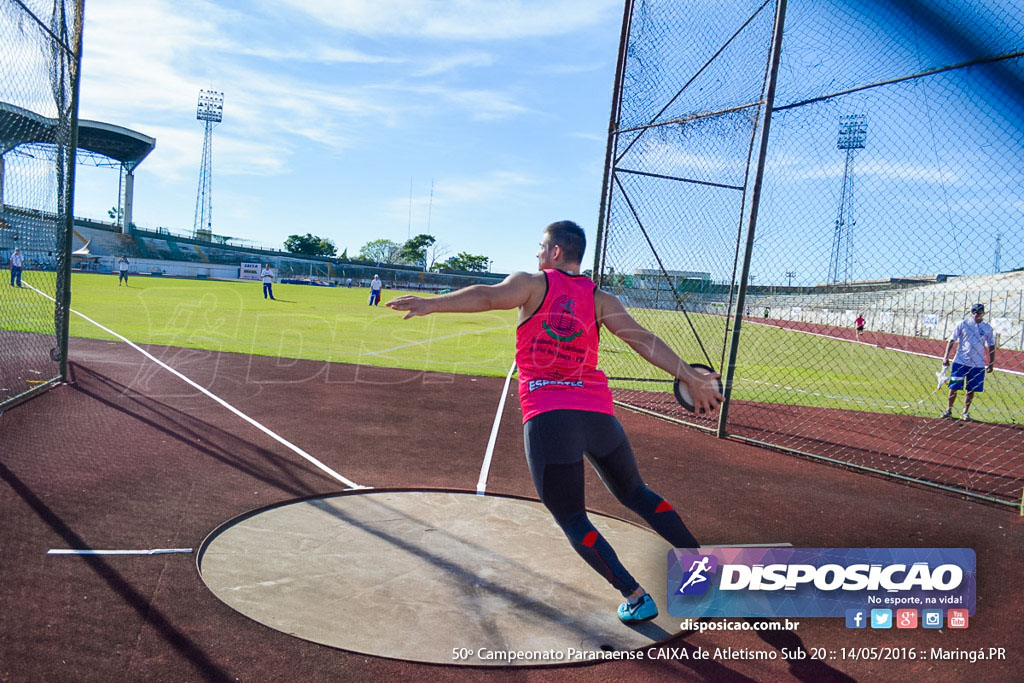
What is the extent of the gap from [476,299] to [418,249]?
135 meters

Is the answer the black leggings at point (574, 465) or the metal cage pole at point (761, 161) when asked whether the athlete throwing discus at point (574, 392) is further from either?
the metal cage pole at point (761, 161)

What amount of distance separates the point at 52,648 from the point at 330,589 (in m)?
1.35

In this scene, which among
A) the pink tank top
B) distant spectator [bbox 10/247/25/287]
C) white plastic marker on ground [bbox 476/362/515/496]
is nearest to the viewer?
the pink tank top

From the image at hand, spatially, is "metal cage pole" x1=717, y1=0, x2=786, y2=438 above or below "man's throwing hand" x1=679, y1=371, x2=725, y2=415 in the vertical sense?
above

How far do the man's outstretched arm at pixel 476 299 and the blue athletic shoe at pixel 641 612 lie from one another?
176 cm

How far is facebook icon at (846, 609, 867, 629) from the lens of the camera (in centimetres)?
400

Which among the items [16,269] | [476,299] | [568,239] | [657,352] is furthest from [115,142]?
[657,352]

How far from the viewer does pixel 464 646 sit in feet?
11.4

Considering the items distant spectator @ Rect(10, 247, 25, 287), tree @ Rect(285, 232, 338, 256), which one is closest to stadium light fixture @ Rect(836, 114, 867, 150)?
distant spectator @ Rect(10, 247, 25, 287)

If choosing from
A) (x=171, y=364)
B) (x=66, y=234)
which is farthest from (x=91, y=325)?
(x=66, y=234)

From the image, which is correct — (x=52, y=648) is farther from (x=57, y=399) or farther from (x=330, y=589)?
(x=57, y=399)

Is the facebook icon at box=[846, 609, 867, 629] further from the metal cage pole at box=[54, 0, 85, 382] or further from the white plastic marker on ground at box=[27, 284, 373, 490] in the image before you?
the metal cage pole at box=[54, 0, 85, 382]

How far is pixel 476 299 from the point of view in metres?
3.49

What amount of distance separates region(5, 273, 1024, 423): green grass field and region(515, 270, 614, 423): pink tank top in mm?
9765
